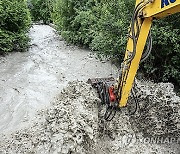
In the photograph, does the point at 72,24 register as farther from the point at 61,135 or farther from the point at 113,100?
Answer: the point at 61,135

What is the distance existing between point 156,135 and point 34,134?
191 centimetres

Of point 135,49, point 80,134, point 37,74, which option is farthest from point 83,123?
point 37,74

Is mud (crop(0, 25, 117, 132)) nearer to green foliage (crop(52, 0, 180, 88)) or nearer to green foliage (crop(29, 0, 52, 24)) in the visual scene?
green foliage (crop(52, 0, 180, 88))

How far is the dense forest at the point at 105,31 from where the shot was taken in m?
6.36

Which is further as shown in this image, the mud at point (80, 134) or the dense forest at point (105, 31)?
the dense forest at point (105, 31)

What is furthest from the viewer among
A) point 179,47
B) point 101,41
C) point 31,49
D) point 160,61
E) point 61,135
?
point 31,49

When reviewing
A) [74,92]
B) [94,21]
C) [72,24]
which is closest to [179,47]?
[74,92]

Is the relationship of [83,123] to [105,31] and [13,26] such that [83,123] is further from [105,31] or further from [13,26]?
[13,26]

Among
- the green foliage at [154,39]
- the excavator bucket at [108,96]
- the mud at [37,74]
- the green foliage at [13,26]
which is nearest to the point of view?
the excavator bucket at [108,96]

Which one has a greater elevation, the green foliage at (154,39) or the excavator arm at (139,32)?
the excavator arm at (139,32)

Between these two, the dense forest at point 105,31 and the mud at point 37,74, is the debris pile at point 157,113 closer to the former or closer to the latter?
the dense forest at point 105,31

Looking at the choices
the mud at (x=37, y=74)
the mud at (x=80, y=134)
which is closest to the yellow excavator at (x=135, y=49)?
the mud at (x=80, y=134)

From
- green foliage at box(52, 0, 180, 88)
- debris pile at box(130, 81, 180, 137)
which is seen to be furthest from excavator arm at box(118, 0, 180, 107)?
green foliage at box(52, 0, 180, 88)

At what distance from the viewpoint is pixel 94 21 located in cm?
976
